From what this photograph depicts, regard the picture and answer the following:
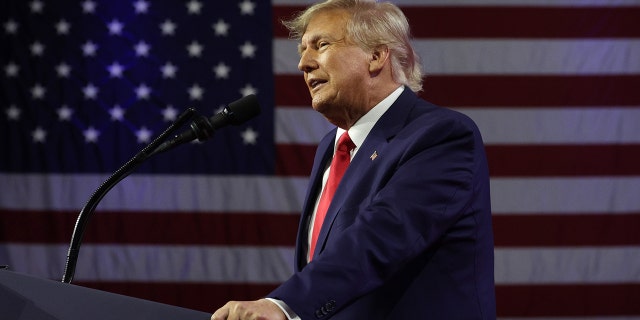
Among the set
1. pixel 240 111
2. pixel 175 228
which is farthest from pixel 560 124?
pixel 240 111

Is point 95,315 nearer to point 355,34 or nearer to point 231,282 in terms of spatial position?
point 355,34

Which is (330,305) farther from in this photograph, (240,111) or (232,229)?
(232,229)

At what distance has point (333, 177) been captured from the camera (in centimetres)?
168

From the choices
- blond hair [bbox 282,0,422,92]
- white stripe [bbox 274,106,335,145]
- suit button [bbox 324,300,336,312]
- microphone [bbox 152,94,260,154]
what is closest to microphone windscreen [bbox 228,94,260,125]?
microphone [bbox 152,94,260,154]

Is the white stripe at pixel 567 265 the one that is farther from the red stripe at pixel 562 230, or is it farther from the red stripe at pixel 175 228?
the red stripe at pixel 175 228

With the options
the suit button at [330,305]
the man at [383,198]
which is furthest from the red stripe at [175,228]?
the suit button at [330,305]

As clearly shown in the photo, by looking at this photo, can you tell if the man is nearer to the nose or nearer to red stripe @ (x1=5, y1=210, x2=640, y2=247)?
the nose

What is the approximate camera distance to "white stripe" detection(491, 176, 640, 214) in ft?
10.9

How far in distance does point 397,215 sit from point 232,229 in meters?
2.15

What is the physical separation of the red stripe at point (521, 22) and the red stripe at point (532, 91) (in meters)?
0.18

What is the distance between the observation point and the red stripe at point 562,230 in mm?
3324

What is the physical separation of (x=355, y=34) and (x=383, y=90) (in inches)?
5.3

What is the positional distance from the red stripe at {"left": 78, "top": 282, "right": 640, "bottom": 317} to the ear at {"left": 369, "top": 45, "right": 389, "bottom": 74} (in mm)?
1830

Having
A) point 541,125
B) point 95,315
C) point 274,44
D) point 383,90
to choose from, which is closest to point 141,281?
point 274,44
